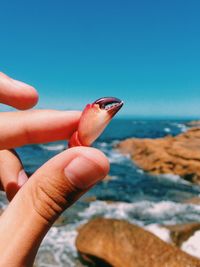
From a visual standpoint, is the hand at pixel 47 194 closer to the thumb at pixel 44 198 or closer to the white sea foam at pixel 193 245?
the thumb at pixel 44 198

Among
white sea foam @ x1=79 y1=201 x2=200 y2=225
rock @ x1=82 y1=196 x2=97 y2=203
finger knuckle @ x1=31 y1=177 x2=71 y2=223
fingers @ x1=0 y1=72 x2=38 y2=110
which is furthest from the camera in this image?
rock @ x1=82 y1=196 x2=97 y2=203

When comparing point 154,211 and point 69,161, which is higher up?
point 69,161

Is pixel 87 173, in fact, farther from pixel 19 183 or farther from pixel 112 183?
pixel 112 183

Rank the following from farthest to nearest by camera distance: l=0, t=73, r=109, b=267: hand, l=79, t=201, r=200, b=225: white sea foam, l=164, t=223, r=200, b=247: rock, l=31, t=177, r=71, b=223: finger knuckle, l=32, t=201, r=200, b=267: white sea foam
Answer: l=79, t=201, r=200, b=225: white sea foam
l=164, t=223, r=200, b=247: rock
l=32, t=201, r=200, b=267: white sea foam
l=31, t=177, r=71, b=223: finger knuckle
l=0, t=73, r=109, b=267: hand

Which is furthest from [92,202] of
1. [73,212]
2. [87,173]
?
[87,173]

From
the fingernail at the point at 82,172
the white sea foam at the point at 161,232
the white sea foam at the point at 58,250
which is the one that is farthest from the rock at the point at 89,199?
the fingernail at the point at 82,172

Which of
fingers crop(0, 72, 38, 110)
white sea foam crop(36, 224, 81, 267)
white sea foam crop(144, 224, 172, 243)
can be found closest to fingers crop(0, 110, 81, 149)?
fingers crop(0, 72, 38, 110)

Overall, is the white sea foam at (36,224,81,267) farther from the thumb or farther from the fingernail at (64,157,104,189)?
the fingernail at (64,157,104,189)
